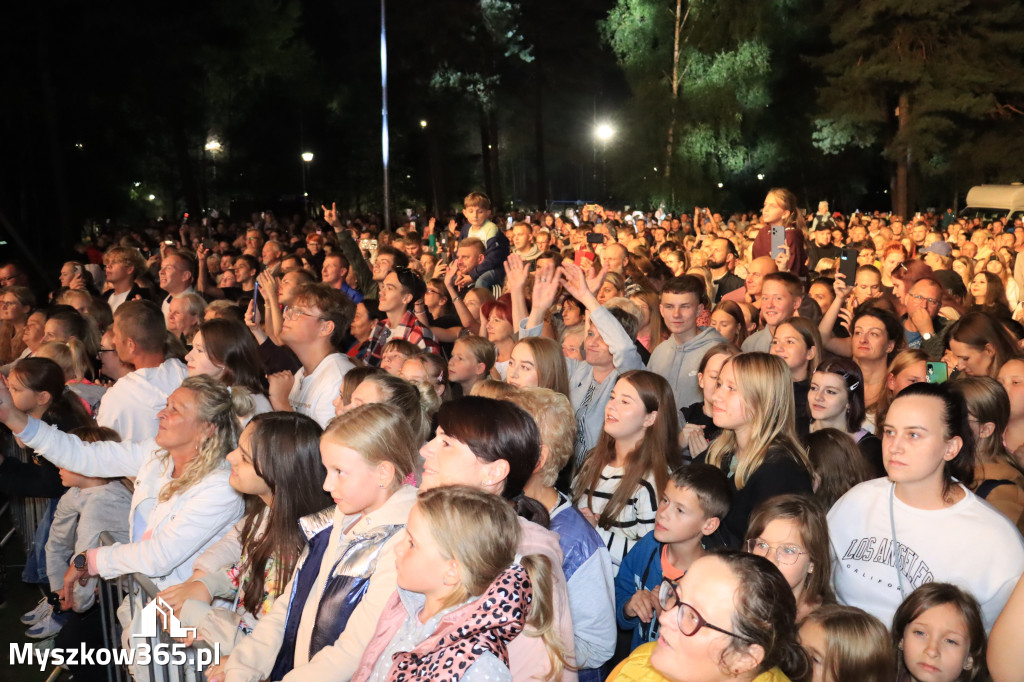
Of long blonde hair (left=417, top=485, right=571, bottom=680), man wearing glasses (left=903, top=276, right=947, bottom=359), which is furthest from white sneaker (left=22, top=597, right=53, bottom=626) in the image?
man wearing glasses (left=903, top=276, right=947, bottom=359)

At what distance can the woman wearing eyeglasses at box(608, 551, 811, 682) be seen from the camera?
2557mm

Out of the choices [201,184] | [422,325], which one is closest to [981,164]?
[201,184]

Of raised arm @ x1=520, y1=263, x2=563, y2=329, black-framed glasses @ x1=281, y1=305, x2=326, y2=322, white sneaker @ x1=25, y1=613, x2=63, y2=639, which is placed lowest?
white sneaker @ x1=25, y1=613, x2=63, y2=639

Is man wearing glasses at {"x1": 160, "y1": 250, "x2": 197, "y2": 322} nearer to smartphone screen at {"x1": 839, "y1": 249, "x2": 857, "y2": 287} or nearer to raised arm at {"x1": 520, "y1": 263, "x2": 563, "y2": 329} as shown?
raised arm at {"x1": 520, "y1": 263, "x2": 563, "y2": 329}

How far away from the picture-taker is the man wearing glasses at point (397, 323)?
22.1 ft

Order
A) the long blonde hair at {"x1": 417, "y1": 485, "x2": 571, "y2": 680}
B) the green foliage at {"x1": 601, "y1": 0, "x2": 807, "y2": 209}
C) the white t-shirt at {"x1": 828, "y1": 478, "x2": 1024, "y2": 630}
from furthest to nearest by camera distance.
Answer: the green foliage at {"x1": 601, "y1": 0, "x2": 807, "y2": 209}
the white t-shirt at {"x1": 828, "y1": 478, "x2": 1024, "y2": 630}
the long blonde hair at {"x1": 417, "y1": 485, "x2": 571, "y2": 680}

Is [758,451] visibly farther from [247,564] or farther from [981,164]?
[981,164]

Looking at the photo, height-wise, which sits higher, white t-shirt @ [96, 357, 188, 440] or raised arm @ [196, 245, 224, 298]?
raised arm @ [196, 245, 224, 298]

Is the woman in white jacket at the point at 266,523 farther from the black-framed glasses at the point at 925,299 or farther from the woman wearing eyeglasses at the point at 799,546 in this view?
the black-framed glasses at the point at 925,299

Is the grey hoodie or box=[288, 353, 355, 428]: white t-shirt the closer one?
box=[288, 353, 355, 428]: white t-shirt

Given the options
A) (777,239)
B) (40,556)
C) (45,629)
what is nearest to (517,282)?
(40,556)

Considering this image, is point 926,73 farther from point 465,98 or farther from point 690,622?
point 690,622

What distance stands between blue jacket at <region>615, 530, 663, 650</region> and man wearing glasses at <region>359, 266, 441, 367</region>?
2842 millimetres

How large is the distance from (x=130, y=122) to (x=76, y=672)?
25.9 m
